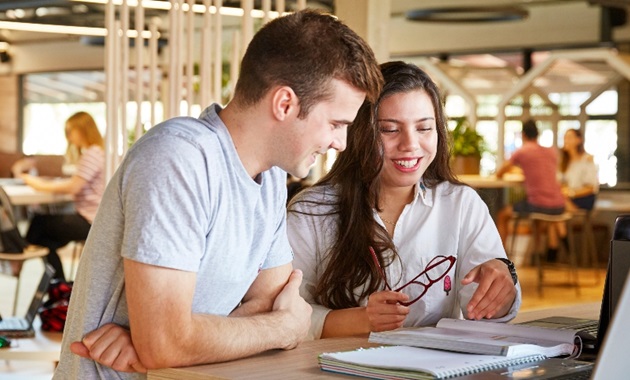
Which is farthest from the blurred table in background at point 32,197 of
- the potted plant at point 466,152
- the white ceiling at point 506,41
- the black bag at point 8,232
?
the white ceiling at point 506,41

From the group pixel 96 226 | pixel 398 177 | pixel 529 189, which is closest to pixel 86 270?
pixel 96 226

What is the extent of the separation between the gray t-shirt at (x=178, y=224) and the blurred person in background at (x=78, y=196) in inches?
218

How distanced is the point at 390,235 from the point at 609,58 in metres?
10.9

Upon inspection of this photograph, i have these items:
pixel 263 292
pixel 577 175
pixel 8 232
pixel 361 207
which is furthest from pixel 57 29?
pixel 263 292

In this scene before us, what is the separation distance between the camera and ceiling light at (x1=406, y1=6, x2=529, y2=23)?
11375mm

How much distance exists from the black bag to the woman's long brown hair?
4554 mm

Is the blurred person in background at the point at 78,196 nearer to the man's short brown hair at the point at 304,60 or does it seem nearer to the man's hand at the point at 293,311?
the man's hand at the point at 293,311

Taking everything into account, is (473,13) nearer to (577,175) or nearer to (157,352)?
(577,175)

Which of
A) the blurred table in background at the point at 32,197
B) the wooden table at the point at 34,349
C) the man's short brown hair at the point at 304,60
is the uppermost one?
the man's short brown hair at the point at 304,60

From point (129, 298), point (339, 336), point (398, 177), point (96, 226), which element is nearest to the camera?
point (129, 298)

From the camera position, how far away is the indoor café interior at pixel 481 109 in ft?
30.7

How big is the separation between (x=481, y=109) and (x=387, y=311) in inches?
502

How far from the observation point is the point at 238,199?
1.92 m

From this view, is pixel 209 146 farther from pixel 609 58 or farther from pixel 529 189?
pixel 609 58
